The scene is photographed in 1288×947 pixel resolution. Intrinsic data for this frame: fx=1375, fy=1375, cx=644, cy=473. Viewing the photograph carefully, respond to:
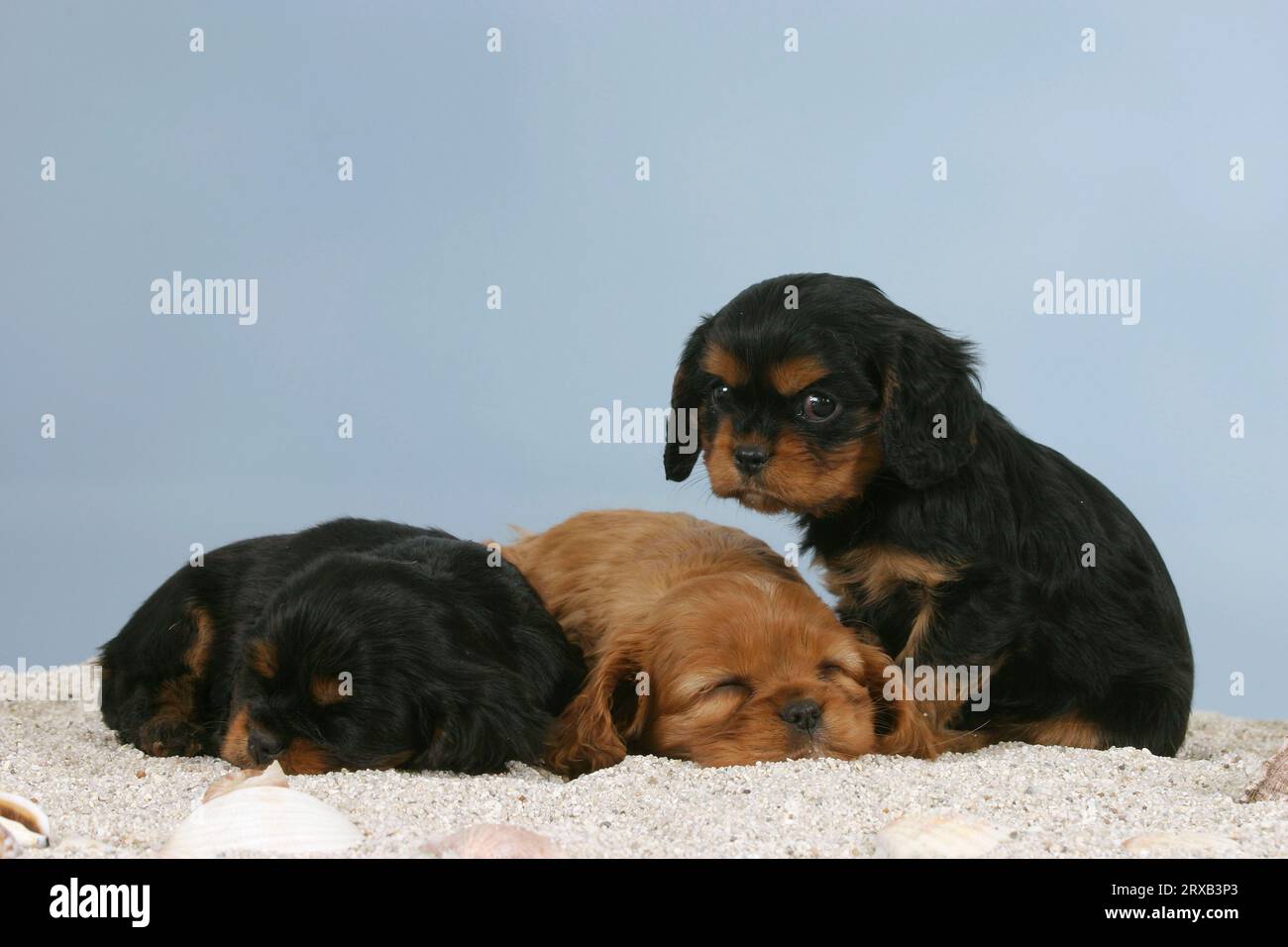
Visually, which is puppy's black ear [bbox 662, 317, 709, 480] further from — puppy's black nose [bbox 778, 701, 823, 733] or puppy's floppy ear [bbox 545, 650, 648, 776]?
puppy's black nose [bbox 778, 701, 823, 733]

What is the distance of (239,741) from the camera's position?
5.09 metres

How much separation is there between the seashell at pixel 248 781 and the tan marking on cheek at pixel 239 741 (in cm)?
26

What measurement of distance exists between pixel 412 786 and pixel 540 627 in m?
1.17

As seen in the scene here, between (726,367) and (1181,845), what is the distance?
258 cm

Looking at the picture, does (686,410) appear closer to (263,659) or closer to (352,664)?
(352,664)

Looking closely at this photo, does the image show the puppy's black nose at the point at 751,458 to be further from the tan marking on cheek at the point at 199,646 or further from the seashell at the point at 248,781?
the tan marking on cheek at the point at 199,646

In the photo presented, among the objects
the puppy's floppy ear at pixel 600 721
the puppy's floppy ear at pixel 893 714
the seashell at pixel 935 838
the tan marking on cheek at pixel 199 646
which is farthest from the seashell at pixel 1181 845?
the tan marking on cheek at pixel 199 646

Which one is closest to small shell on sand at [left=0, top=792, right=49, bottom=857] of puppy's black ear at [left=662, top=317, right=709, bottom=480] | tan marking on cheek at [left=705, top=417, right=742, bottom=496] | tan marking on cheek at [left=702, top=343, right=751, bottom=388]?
tan marking on cheek at [left=705, top=417, right=742, bottom=496]

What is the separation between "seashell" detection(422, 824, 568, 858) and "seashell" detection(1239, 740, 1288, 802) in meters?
2.60

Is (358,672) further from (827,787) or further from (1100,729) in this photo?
(1100,729)

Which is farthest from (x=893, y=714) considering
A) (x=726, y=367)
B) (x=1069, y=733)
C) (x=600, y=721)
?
(x=726, y=367)

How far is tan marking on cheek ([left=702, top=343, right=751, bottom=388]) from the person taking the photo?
5.58 meters

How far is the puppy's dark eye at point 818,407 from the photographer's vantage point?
553cm
